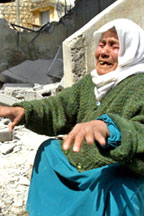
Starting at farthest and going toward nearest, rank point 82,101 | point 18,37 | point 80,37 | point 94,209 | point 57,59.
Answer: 1. point 18,37
2. point 57,59
3. point 80,37
4. point 82,101
5. point 94,209

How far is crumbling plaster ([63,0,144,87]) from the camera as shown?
4129 mm

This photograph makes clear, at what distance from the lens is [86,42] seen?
419 cm

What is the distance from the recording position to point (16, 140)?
5.38 m

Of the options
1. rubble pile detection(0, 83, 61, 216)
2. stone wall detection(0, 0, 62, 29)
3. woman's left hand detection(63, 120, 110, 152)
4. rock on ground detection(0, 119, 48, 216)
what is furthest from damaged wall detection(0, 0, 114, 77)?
stone wall detection(0, 0, 62, 29)

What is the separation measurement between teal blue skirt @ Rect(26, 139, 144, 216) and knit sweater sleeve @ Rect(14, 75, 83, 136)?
14cm

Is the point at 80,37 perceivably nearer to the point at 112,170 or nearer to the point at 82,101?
the point at 82,101

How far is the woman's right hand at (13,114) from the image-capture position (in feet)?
7.59

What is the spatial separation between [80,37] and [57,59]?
685 cm

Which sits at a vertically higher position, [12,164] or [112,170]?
[112,170]

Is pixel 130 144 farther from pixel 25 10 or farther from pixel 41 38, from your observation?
pixel 25 10

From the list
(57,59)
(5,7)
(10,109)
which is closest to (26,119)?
(10,109)

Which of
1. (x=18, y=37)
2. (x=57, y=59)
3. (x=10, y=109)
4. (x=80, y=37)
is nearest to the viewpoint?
(x=10, y=109)

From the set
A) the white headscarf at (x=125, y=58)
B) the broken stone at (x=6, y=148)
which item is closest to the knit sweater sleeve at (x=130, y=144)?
the white headscarf at (x=125, y=58)

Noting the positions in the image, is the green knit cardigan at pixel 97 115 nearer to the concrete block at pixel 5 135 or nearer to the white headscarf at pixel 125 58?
the white headscarf at pixel 125 58
